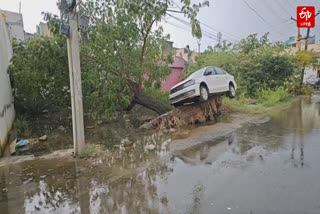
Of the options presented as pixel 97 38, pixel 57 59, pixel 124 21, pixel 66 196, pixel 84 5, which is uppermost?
pixel 84 5

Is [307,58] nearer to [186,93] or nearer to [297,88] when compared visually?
[297,88]

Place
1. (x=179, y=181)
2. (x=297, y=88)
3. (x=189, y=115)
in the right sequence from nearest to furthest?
(x=179, y=181) → (x=189, y=115) → (x=297, y=88)

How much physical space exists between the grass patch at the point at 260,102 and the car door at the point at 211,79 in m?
3.08

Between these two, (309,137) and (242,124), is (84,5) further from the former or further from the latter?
(309,137)

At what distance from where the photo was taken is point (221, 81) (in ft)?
32.4

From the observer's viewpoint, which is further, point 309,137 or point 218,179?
point 309,137

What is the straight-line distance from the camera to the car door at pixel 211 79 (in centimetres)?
911

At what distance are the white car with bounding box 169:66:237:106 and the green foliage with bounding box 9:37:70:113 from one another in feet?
14.1

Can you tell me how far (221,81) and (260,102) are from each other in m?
5.61

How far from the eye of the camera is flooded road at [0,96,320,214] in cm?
323

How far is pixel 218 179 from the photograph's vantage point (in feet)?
13.2

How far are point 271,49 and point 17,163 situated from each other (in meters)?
18.2

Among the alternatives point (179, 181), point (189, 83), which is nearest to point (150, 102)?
point (189, 83)

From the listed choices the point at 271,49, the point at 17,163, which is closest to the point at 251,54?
the point at 271,49
